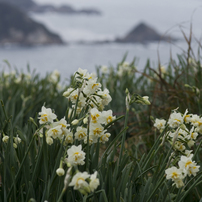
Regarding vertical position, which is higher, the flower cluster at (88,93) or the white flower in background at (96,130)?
the flower cluster at (88,93)

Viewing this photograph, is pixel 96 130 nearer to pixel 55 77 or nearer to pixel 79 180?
pixel 79 180

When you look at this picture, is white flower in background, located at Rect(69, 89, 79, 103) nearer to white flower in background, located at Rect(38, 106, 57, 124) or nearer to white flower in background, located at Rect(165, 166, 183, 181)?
white flower in background, located at Rect(38, 106, 57, 124)

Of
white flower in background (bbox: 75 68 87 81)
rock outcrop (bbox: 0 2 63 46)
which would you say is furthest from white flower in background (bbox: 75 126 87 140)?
rock outcrop (bbox: 0 2 63 46)

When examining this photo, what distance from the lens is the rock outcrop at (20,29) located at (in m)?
14.9

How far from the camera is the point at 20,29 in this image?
53.1 ft

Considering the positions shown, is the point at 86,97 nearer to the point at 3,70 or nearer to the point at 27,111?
the point at 27,111

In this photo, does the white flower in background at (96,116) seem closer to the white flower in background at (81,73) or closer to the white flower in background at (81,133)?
the white flower in background at (81,133)

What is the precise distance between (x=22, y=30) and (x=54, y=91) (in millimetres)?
14151

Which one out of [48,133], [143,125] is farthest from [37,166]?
[143,125]

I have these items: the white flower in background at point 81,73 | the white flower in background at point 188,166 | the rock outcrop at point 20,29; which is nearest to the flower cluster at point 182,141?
the white flower in background at point 188,166

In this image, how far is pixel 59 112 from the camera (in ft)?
9.74

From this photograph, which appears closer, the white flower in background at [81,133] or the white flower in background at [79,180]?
the white flower in background at [79,180]

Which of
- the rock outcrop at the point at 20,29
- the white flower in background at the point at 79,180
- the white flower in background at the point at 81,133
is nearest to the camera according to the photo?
the white flower in background at the point at 79,180

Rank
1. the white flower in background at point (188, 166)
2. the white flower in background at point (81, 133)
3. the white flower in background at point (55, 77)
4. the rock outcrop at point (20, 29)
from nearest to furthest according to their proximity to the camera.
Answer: the white flower in background at point (188, 166), the white flower in background at point (81, 133), the white flower in background at point (55, 77), the rock outcrop at point (20, 29)
